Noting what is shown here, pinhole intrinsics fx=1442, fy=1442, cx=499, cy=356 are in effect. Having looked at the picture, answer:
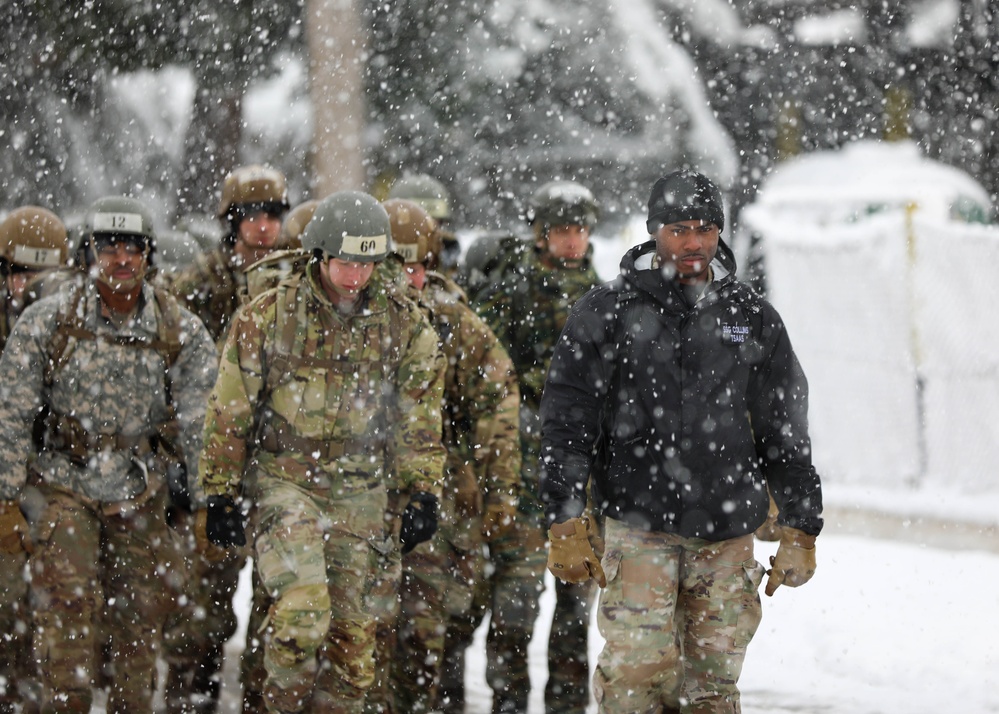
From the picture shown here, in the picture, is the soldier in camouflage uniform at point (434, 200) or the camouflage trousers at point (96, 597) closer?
the camouflage trousers at point (96, 597)

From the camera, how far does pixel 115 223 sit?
19.4ft

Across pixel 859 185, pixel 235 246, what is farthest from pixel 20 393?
pixel 859 185

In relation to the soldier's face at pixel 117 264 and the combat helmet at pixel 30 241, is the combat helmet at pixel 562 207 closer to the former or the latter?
the soldier's face at pixel 117 264

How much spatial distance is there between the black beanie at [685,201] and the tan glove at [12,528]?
271 cm

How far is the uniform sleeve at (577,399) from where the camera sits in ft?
15.5

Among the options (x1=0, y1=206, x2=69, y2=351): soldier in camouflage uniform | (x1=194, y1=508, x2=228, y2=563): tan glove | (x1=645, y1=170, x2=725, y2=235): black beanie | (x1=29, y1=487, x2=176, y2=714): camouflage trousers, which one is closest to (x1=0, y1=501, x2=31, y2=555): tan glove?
(x1=29, y1=487, x2=176, y2=714): camouflage trousers

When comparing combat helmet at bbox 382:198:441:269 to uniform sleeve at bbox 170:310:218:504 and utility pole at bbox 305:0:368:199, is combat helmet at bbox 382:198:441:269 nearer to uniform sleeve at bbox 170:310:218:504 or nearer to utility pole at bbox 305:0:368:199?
uniform sleeve at bbox 170:310:218:504

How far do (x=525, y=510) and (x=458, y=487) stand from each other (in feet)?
1.07

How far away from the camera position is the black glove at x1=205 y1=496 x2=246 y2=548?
5383 mm

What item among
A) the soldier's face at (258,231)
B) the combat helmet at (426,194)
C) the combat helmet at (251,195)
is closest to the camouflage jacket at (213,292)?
the soldier's face at (258,231)

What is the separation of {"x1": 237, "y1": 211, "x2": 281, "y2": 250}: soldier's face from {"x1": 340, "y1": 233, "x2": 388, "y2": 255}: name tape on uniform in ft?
5.86

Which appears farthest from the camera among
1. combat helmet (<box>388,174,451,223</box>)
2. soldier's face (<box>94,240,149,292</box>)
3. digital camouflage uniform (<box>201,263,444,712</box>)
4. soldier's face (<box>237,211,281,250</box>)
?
combat helmet (<box>388,174,451,223</box>)

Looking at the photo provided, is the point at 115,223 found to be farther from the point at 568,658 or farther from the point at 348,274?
the point at 568,658

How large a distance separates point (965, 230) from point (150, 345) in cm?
768
